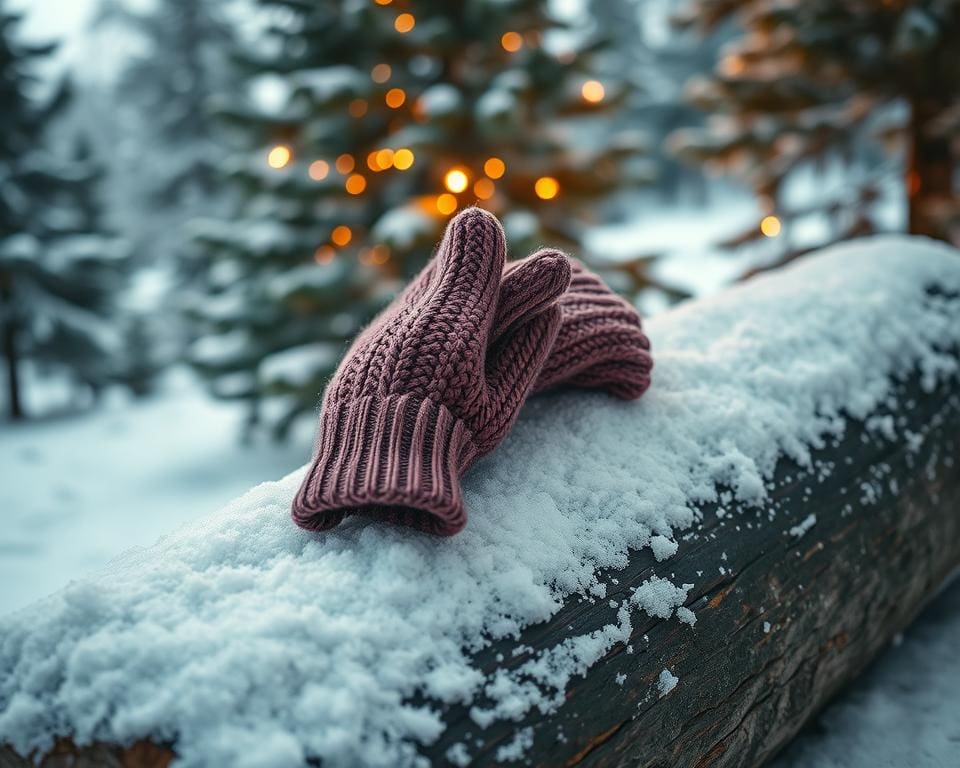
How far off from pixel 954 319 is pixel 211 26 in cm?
1189

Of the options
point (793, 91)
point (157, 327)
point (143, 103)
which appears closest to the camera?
point (793, 91)

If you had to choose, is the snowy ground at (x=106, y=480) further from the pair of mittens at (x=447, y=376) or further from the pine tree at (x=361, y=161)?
the pair of mittens at (x=447, y=376)

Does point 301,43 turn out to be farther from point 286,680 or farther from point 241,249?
point 286,680

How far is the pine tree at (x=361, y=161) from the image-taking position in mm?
4461

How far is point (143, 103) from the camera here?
12055 millimetres

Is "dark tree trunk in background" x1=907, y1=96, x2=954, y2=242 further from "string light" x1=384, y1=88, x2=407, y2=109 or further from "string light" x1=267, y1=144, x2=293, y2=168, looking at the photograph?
"string light" x1=267, y1=144, x2=293, y2=168

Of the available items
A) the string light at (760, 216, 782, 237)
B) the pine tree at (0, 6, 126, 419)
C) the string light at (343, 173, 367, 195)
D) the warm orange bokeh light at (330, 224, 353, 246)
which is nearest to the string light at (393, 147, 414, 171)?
the string light at (343, 173, 367, 195)

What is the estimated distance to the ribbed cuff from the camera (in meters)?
1.03

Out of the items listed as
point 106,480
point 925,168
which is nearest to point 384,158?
point 106,480

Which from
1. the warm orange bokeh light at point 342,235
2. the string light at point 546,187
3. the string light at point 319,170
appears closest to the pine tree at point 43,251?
the string light at point 319,170

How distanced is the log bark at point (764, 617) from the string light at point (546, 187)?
3.33m

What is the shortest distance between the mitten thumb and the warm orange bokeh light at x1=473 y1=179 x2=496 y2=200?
336cm

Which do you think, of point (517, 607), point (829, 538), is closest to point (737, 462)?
point (829, 538)

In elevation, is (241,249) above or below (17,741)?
below
